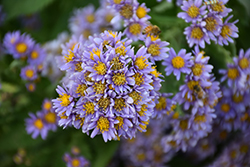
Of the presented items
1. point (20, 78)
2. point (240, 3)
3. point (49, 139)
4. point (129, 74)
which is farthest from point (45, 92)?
point (240, 3)

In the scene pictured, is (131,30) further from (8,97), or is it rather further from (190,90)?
(8,97)

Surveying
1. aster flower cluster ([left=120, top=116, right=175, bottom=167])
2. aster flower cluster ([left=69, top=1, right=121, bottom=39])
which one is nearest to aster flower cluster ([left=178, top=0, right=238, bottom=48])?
aster flower cluster ([left=120, top=116, right=175, bottom=167])

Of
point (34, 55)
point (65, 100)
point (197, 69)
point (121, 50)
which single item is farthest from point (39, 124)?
point (197, 69)

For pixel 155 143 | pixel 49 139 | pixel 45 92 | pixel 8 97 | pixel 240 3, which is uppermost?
pixel 240 3

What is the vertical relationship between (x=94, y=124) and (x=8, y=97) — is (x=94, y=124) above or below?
above

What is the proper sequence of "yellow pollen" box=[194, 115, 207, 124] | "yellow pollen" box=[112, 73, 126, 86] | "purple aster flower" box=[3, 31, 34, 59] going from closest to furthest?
"yellow pollen" box=[112, 73, 126, 86] → "yellow pollen" box=[194, 115, 207, 124] → "purple aster flower" box=[3, 31, 34, 59]

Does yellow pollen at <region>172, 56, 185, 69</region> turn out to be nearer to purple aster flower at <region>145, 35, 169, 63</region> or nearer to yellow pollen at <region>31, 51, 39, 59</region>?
purple aster flower at <region>145, 35, 169, 63</region>

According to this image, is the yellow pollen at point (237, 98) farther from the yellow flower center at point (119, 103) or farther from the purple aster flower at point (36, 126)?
the purple aster flower at point (36, 126)
